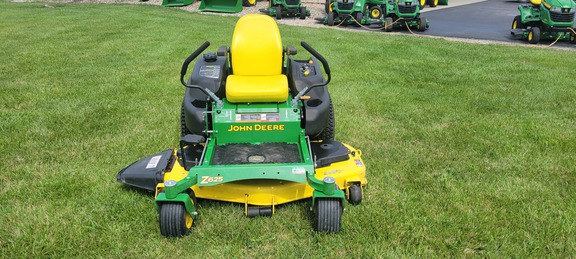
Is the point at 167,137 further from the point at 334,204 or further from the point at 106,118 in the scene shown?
the point at 334,204

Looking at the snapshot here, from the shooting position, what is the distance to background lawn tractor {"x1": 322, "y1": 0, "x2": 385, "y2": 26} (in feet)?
50.9

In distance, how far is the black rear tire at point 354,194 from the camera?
3477 millimetres

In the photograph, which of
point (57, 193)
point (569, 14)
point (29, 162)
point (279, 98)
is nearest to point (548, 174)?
point (279, 98)

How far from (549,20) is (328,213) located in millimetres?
11643

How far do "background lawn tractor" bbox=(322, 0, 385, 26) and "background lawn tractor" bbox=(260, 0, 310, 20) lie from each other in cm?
148

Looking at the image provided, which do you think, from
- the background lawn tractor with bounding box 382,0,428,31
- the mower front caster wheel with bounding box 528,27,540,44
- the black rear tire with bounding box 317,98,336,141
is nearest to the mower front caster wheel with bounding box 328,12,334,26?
the background lawn tractor with bounding box 382,0,428,31

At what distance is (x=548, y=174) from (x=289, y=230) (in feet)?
7.86

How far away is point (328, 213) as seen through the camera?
3.06 metres

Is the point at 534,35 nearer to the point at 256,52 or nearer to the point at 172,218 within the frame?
the point at 256,52

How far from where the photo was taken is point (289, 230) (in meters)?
3.22

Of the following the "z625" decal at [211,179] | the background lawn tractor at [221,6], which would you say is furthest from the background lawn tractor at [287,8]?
the "z625" decal at [211,179]

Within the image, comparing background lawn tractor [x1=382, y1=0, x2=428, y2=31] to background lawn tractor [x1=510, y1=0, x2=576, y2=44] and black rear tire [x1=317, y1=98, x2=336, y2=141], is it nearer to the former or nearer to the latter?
background lawn tractor [x1=510, y1=0, x2=576, y2=44]

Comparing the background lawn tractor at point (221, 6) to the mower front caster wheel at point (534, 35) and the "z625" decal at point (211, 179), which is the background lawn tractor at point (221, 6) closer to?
the mower front caster wheel at point (534, 35)

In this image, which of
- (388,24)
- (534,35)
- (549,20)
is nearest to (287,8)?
(388,24)
